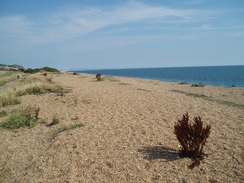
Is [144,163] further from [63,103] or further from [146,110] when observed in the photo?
[63,103]

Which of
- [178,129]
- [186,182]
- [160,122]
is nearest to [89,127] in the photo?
[160,122]

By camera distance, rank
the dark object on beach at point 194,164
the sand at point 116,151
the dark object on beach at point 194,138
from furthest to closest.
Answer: the dark object on beach at point 194,138, the dark object on beach at point 194,164, the sand at point 116,151

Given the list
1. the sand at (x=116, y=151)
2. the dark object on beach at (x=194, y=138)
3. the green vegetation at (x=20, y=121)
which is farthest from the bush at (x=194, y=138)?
the green vegetation at (x=20, y=121)

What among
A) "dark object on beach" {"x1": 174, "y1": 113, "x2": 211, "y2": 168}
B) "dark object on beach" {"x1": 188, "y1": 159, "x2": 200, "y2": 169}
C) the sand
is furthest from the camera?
"dark object on beach" {"x1": 174, "y1": 113, "x2": 211, "y2": 168}

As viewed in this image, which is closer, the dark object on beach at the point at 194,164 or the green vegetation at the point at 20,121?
the dark object on beach at the point at 194,164

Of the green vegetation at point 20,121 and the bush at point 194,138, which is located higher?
the bush at point 194,138

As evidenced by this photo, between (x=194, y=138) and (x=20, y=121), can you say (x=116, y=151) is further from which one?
(x=20, y=121)

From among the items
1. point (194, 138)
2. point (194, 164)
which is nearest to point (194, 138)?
point (194, 138)

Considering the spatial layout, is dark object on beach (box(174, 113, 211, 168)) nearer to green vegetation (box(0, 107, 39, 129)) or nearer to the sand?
the sand

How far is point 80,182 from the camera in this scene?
3.29 meters

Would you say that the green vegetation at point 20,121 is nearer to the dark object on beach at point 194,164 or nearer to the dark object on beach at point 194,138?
the dark object on beach at point 194,138

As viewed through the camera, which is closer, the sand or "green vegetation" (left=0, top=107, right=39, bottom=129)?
the sand

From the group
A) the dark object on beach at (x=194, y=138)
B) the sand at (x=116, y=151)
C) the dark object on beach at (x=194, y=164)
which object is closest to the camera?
the sand at (x=116, y=151)

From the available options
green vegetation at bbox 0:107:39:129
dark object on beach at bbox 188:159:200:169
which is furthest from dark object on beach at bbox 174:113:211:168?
green vegetation at bbox 0:107:39:129
